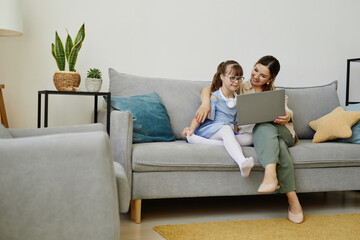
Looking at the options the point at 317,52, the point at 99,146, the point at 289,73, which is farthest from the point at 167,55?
the point at 99,146

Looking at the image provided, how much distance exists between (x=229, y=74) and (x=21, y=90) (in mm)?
1423

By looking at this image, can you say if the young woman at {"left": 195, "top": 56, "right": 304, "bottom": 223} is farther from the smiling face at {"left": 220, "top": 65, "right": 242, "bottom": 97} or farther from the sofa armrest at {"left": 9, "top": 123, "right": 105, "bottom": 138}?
the sofa armrest at {"left": 9, "top": 123, "right": 105, "bottom": 138}

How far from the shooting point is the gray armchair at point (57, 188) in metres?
1.15

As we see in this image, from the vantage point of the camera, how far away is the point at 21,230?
3.80 ft

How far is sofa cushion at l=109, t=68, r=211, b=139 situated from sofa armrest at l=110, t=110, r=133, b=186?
0.54m

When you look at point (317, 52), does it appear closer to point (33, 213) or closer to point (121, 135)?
point (121, 135)

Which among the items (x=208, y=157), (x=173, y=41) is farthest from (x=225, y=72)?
(x=173, y=41)

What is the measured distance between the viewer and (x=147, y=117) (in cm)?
229

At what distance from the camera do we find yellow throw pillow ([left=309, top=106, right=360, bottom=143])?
238 cm

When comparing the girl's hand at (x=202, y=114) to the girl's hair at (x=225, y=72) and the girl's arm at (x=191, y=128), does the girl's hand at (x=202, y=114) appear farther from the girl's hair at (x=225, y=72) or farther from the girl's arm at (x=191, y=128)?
the girl's hair at (x=225, y=72)

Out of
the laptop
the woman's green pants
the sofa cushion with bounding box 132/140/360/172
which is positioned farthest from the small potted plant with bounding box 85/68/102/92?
Answer: the woman's green pants

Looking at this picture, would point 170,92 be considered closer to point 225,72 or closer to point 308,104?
point 225,72

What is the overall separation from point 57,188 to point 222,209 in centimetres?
133

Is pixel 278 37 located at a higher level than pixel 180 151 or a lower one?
higher
